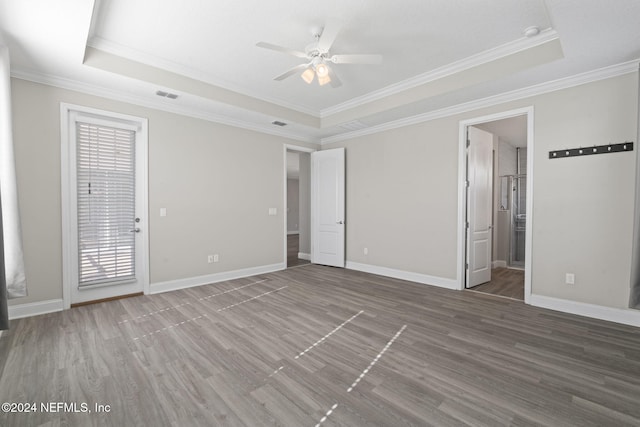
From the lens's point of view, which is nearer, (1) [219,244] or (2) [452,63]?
(2) [452,63]

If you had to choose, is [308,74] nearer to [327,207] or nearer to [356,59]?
[356,59]

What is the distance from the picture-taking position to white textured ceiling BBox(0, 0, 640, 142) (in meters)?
2.44

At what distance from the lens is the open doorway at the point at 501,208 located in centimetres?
409

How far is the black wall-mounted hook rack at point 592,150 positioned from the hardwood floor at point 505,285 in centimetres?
193

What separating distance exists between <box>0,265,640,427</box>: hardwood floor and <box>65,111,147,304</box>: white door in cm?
36

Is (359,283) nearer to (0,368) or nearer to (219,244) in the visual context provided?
(219,244)

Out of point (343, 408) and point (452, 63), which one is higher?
point (452, 63)

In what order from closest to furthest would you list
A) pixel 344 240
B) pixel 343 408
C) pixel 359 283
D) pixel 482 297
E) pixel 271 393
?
pixel 343 408 < pixel 271 393 < pixel 482 297 < pixel 359 283 < pixel 344 240

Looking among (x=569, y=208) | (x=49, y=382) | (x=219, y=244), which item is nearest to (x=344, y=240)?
(x=219, y=244)

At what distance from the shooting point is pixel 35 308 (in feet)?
10.5

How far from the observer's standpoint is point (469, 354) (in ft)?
7.92

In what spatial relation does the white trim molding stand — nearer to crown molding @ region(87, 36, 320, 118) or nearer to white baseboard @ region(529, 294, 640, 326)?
white baseboard @ region(529, 294, 640, 326)

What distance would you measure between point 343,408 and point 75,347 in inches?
95.8

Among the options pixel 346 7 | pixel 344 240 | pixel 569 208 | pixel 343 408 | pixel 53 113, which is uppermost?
pixel 346 7
